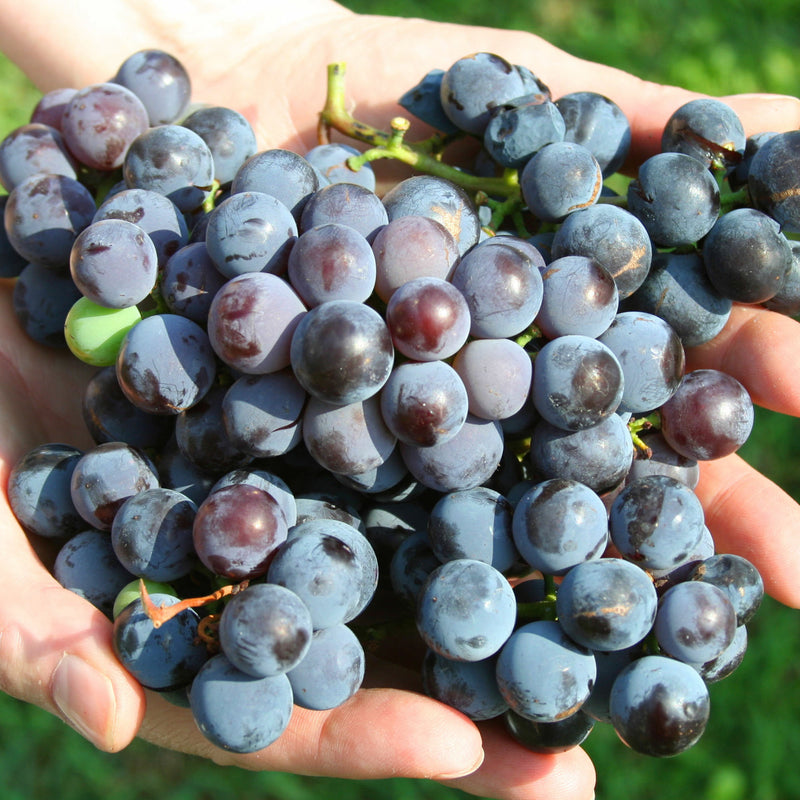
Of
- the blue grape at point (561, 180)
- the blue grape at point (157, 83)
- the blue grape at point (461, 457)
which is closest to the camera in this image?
the blue grape at point (461, 457)

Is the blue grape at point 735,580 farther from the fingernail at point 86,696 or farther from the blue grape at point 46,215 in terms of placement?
the blue grape at point 46,215

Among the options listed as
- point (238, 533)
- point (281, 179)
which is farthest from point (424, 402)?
point (281, 179)

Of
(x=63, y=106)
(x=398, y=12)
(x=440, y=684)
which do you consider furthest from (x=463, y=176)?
(x=398, y=12)

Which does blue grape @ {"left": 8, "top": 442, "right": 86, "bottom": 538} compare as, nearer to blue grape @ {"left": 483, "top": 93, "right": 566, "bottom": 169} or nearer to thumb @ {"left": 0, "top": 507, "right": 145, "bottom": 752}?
thumb @ {"left": 0, "top": 507, "right": 145, "bottom": 752}

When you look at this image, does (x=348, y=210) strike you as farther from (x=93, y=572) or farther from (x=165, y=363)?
(x=93, y=572)

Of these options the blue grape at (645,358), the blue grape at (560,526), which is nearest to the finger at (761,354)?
the blue grape at (645,358)

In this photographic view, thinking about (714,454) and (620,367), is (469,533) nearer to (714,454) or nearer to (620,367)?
(620,367)
